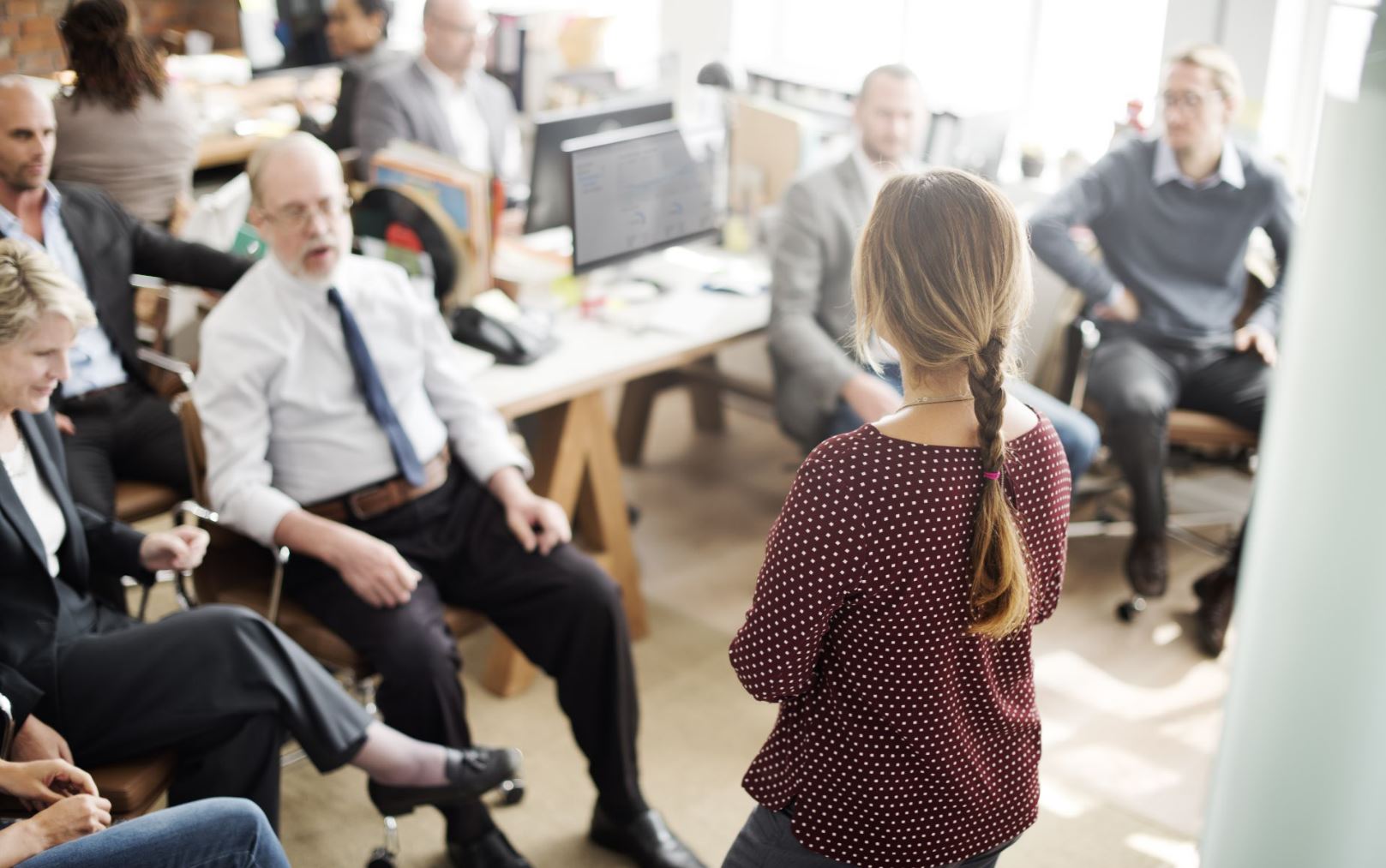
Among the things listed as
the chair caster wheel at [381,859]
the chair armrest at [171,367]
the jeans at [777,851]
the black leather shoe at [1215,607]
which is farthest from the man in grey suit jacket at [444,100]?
the jeans at [777,851]

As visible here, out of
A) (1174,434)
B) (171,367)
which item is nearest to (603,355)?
(171,367)

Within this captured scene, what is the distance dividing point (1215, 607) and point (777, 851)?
2144mm

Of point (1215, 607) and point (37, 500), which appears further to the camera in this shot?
point (1215, 607)

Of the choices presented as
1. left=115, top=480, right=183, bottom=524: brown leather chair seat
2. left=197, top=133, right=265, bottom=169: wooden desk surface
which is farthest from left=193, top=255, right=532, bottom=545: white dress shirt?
left=197, top=133, right=265, bottom=169: wooden desk surface

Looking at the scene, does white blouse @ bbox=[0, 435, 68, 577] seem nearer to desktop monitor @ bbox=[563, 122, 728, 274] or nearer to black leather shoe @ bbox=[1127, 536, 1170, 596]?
desktop monitor @ bbox=[563, 122, 728, 274]

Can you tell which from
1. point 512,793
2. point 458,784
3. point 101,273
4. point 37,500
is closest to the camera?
point 37,500

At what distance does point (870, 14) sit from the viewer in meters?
5.69

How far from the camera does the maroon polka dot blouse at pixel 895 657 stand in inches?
58.3

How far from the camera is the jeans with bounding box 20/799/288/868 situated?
1.71 metres

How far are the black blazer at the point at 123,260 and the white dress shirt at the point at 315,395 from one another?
0.53 m

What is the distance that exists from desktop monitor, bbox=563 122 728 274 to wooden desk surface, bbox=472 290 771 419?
19cm

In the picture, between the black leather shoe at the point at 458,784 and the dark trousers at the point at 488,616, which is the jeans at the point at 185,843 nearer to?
the black leather shoe at the point at 458,784

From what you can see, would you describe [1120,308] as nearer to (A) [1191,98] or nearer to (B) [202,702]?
(A) [1191,98]

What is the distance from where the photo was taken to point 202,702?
2068 millimetres
